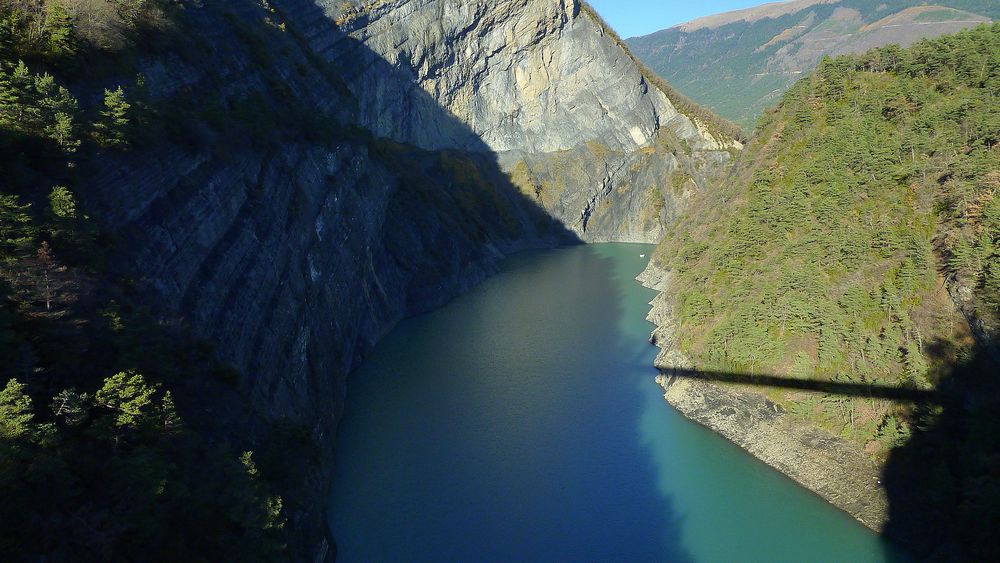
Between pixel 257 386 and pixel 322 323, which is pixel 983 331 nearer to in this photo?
pixel 257 386

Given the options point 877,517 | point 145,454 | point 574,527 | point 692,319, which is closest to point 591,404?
point 692,319

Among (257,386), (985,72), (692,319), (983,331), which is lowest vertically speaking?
(692,319)

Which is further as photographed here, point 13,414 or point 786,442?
point 786,442

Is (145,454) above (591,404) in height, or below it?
above

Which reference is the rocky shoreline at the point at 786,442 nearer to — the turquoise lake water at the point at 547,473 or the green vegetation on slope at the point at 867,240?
the turquoise lake water at the point at 547,473

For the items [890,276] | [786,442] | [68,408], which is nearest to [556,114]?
[890,276]

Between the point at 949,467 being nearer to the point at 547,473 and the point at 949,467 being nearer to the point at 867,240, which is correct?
the point at 867,240
